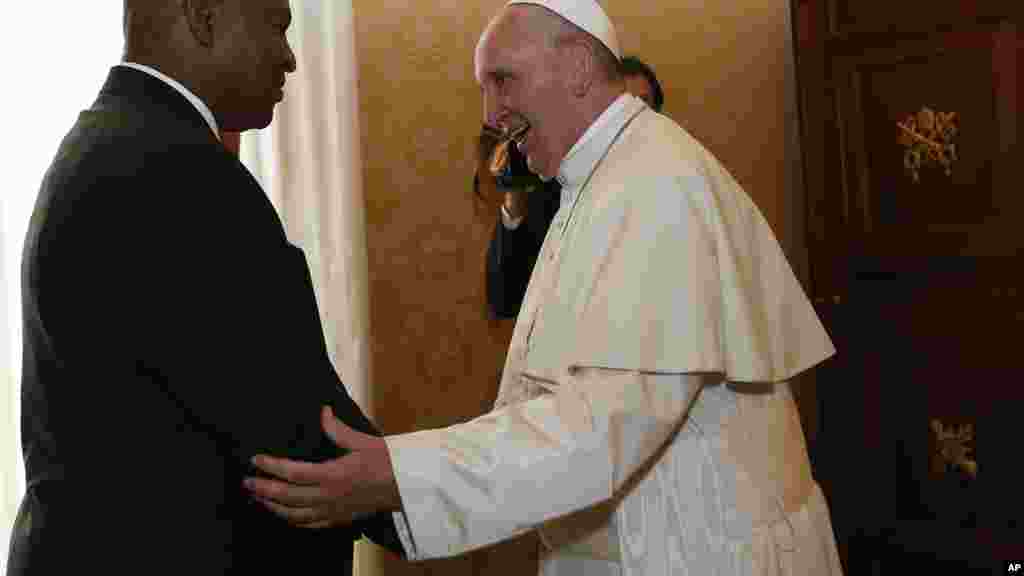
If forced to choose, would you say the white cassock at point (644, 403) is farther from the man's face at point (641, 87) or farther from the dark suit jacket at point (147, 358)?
the man's face at point (641, 87)

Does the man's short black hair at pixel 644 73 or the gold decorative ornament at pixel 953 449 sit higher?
the man's short black hair at pixel 644 73

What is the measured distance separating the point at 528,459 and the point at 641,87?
2.12 meters

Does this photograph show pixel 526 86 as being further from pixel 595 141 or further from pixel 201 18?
pixel 201 18

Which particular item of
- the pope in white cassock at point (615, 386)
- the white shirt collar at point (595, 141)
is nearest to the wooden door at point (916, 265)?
the pope in white cassock at point (615, 386)

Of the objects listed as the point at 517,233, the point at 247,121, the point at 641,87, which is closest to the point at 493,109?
the point at 247,121

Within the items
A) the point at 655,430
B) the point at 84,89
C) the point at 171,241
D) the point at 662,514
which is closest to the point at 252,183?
the point at 171,241

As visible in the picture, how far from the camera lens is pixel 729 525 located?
213 centimetres

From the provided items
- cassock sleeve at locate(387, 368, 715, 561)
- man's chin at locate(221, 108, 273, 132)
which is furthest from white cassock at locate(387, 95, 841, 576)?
man's chin at locate(221, 108, 273, 132)

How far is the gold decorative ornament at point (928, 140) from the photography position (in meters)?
3.56

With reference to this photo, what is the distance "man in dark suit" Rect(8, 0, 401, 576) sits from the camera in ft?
5.37

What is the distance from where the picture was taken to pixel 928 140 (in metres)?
3.63

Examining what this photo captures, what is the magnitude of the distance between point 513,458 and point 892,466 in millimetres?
2182

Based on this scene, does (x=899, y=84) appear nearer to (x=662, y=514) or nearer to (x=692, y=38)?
(x=692, y=38)

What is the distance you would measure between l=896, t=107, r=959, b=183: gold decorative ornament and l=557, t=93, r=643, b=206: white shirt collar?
153 centimetres
